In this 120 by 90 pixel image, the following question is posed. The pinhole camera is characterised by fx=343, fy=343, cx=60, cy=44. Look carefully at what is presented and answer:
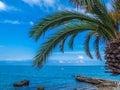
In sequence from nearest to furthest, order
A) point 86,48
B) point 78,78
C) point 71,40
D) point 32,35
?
point 32,35 → point 71,40 → point 86,48 → point 78,78

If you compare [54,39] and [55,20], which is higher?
[55,20]

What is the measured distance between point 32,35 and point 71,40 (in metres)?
2.87

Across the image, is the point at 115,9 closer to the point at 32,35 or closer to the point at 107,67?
the point at 107,67

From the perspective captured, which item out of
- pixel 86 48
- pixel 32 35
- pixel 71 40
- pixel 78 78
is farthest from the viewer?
pixel 78 78

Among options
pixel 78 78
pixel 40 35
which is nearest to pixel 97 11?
pixel 40 35

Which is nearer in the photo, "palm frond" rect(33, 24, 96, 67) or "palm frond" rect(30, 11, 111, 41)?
"palm frond" rect(30, 11, 111, 41)

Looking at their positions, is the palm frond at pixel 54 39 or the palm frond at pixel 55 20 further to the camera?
the palm frond at pixel 54 39

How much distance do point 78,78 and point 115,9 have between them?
55097mm

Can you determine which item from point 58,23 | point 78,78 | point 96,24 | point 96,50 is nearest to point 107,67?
point 96,24

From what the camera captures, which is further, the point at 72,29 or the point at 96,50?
the point at 96,50

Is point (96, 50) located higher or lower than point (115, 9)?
lower

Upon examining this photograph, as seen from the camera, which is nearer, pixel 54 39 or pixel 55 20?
pixel 55 20

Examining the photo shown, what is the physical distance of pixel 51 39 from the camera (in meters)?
11.8

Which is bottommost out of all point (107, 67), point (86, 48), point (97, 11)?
point (107, 67)
